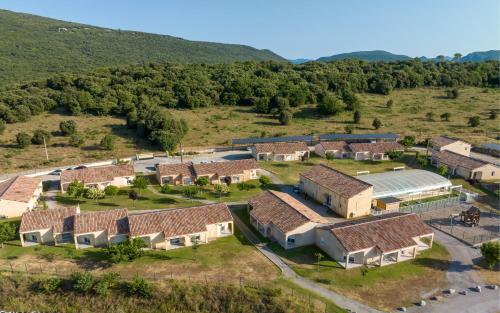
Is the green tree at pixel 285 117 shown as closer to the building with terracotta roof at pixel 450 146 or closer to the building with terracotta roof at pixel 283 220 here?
the building with terracotta roof at pixel 450 146

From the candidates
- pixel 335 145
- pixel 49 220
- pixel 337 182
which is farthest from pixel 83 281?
pixel 335 145

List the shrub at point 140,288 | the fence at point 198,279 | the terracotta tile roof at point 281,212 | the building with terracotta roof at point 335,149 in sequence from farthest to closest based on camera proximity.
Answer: the building with terracotta roof at point 335,149 → the terracotta tile roof at point 281,212 → the shrub at point 140,288 → the fence at point 198,279

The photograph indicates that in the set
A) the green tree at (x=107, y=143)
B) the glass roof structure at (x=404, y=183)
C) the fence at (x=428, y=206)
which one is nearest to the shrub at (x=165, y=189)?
the green tree at (x=107, y=143)


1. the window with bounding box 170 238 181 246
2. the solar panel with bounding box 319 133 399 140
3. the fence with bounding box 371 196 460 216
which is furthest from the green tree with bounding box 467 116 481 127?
the window with bounding box 170 238 181 246

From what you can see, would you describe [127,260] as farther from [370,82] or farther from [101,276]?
[370,82]

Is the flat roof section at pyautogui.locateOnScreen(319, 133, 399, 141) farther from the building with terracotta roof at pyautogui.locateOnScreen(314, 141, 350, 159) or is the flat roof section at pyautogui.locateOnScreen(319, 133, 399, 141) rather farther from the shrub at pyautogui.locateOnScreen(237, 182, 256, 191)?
the shrub at pyautogui.locateOnScreen(237, 182, 256, 191)

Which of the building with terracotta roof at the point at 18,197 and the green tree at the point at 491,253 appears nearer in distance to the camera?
the green tree at the point at 491,253

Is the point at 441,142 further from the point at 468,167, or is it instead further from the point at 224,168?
the point at 224,168
